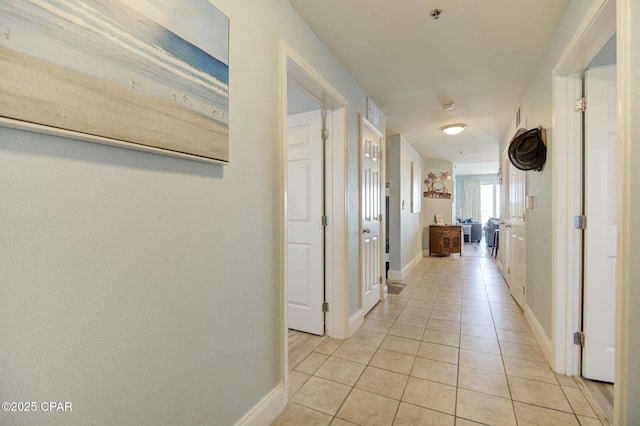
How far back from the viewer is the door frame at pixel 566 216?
6.17ft

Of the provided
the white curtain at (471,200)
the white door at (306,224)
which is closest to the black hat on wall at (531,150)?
the white door at (306,224)

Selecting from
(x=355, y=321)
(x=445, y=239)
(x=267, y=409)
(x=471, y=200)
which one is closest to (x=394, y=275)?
(x=355, y=321)

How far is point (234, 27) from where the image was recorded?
1.33 m

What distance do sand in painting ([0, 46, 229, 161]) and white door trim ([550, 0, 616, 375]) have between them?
2222 mm

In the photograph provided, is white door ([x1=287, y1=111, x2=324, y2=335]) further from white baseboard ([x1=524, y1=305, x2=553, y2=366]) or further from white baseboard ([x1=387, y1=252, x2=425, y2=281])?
white baseboard ([x1=387, y1=252, x2=425, y2=281])

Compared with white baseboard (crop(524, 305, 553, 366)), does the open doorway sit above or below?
above

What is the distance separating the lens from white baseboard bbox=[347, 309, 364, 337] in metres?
2.61

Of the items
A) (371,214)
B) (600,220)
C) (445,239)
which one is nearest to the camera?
(600,220)

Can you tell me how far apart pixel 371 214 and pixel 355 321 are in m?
1.16

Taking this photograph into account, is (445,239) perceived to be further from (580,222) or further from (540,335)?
(580,222)

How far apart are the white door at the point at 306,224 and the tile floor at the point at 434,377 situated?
363 mm

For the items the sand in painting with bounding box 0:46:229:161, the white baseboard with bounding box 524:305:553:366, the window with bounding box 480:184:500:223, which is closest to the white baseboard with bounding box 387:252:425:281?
the white baseboard with bounding box 524:305:553:366

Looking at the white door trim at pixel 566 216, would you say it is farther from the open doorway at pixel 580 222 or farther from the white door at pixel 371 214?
the white door at pixel 371 214

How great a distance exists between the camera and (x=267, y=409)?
152 cm
